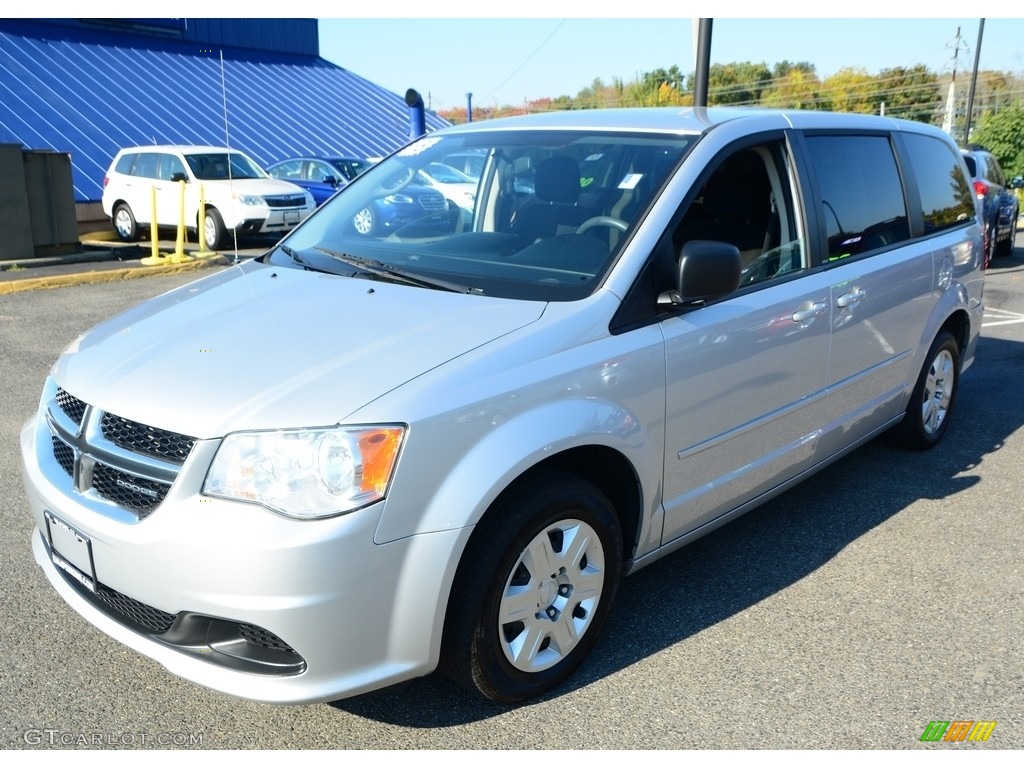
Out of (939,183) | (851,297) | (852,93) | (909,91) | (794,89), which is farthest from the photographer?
(794,89)

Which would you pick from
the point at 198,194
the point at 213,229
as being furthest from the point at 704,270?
the point at 198,194

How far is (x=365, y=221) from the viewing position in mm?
4031

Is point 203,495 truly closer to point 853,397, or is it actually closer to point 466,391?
point 466,391

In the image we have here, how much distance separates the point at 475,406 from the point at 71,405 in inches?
53.5

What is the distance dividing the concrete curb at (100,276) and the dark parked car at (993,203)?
422 inches

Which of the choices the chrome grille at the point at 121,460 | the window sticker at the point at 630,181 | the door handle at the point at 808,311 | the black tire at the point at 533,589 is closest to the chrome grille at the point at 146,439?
the chrome grille at the point at 121,460

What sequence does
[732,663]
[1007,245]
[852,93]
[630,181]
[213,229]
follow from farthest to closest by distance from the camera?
[852,93] → [213,229] → [1007,245] → [630,181] → [732,663]

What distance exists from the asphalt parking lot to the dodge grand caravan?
258 mm

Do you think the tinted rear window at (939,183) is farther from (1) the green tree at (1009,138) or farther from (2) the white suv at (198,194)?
(1) the green tree at (1009,138)

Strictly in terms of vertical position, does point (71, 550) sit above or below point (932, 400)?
above

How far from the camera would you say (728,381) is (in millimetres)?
3473

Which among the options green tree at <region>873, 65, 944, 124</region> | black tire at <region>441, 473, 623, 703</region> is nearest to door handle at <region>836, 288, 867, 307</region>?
black tire at <region>441, 473, 623, 703</region>

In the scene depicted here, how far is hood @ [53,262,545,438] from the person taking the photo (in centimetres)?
256

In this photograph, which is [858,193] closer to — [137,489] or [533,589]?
[533,589]
